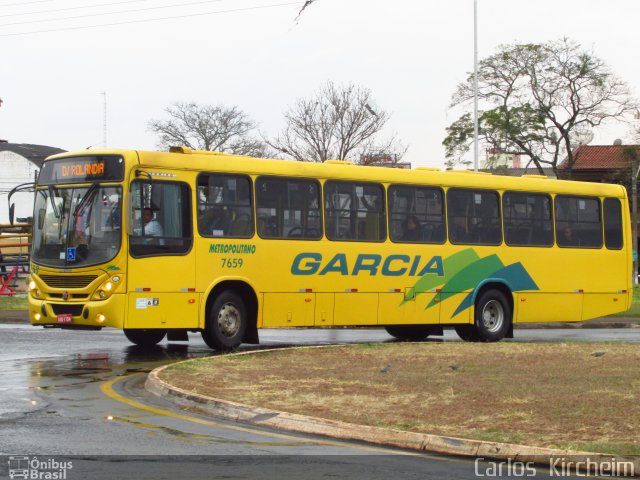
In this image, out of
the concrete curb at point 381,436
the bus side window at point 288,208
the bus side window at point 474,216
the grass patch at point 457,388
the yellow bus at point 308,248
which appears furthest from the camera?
the bus side window at point 474,216

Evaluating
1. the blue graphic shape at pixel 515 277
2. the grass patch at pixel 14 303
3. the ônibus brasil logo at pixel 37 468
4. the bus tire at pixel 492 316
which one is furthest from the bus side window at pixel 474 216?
the ônibus brasil logo at pixel 37 468

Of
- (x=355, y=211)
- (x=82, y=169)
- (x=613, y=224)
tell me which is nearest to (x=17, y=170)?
(x=613, y=224)

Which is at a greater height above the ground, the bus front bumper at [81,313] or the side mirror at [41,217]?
the side mirror at [41,217]

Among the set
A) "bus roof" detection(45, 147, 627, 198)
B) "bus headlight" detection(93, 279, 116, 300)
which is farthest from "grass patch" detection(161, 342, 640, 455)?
"bus roof" detection(45, 147, 627, 198)

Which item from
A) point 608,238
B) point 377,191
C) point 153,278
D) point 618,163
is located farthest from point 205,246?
point 618,163

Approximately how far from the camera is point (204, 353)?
19500mm

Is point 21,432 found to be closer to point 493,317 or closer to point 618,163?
point 493,317

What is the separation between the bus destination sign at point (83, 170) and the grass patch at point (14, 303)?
541 inches

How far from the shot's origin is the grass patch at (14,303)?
32.8m

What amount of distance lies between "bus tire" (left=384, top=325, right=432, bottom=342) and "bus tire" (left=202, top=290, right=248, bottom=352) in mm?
4659

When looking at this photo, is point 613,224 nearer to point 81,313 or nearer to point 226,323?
point 226,323

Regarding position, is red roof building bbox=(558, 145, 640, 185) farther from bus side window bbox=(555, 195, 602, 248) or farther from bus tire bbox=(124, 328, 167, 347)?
bus tire bbox=(124, 328, 167, 347)

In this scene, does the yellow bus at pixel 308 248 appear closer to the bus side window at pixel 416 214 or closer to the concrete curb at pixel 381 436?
the bus side window at pixel 416 214

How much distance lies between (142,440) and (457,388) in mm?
4449
